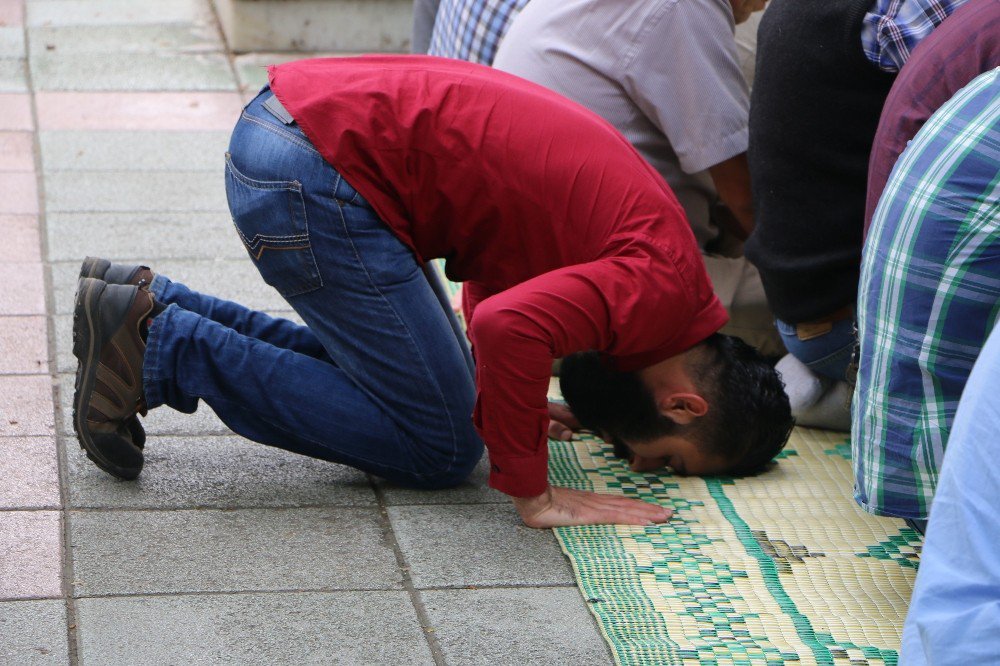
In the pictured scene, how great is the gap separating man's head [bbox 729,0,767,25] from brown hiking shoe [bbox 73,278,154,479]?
1.56 m

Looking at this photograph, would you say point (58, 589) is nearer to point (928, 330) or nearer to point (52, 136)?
point (928, 330)

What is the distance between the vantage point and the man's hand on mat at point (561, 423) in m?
3.11

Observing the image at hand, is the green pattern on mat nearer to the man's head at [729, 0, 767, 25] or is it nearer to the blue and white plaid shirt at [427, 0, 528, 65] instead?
the man's head at [729, 0, 767, 25]

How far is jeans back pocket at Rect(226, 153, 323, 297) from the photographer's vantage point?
2520mm

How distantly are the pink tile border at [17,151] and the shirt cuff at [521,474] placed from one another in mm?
2901

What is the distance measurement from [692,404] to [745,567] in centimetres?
34

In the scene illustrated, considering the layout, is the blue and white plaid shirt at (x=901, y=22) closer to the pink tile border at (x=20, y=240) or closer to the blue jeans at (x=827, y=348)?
the blue jeans at (x=827, y=348)

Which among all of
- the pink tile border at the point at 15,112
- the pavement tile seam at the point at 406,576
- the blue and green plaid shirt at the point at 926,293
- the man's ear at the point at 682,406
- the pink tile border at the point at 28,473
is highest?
the blue and green plaid shirt at the point at 926,293

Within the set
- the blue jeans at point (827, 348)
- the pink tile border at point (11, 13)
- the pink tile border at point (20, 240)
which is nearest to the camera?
the blue jeans at point (827, 348)

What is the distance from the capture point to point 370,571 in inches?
97.7

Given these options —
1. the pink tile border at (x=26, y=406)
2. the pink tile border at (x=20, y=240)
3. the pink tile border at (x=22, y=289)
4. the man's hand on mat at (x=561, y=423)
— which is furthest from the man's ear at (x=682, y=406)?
the pink tile border at (x=20, y=240)

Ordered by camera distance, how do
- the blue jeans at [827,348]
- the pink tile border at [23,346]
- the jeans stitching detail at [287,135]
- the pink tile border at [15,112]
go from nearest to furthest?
1. the jeans stitching detail at [287,135]
2. the blue jeans at [827,348]
3. the pink tile border at [23,346]
4. the pink tile border at [15,112]

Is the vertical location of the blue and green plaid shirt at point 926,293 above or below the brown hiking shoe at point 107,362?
above

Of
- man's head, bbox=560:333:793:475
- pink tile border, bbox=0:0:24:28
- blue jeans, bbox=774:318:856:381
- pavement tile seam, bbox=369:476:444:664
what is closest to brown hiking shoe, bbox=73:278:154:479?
pavement tile seam, bbox=369:476:444:664
